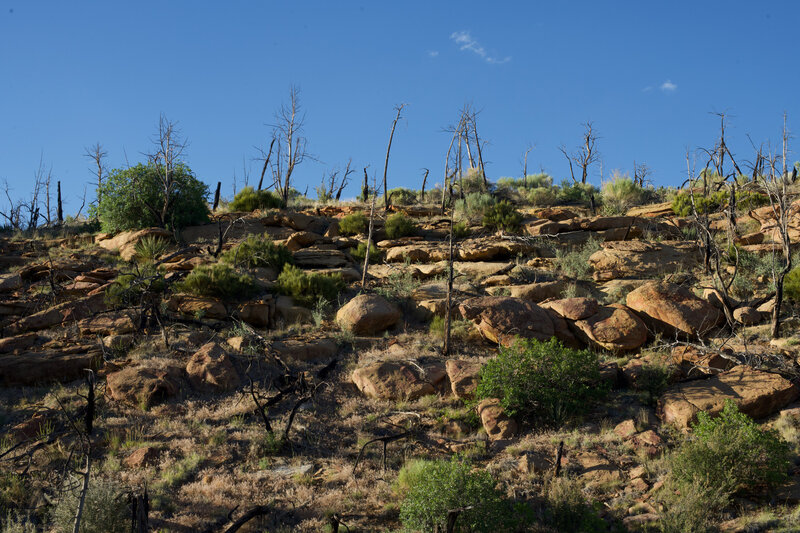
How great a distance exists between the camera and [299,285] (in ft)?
54.1

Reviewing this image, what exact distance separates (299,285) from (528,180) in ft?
76.1

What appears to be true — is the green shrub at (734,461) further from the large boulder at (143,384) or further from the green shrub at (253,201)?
the green shrub at (253,201)

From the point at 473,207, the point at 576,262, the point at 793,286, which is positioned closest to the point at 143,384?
the point at 576,262

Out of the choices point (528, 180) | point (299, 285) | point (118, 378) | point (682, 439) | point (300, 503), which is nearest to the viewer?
point (300, 503)

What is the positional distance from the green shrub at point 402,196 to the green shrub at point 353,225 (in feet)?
22.0

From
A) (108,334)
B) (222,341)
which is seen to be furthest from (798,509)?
(108,334)

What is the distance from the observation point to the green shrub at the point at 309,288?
1620 centimetres

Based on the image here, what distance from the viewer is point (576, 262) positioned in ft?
57.3

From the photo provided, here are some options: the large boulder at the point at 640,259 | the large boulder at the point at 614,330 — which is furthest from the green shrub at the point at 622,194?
the large boulder at the point at 614,330

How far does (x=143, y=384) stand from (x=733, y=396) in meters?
10.6

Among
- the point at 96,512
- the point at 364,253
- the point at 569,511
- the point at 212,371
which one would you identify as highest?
the point at 364,253

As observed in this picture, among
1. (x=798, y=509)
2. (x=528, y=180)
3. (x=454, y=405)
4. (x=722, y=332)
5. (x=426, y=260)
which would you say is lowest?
(x=798, y=509)

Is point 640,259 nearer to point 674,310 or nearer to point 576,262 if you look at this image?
point 576,262

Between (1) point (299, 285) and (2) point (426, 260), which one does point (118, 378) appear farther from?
(2) point (426, 260)
